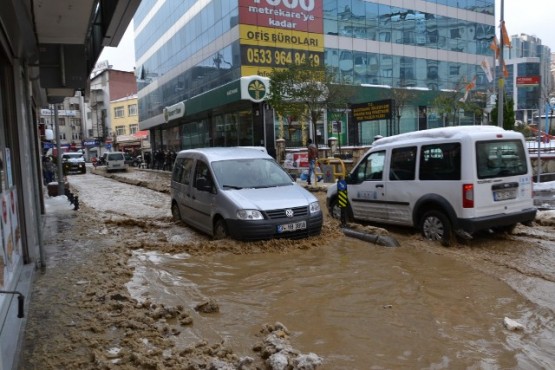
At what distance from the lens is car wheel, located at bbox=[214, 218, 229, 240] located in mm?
7919

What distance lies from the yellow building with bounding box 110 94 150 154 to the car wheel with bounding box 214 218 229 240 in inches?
2653

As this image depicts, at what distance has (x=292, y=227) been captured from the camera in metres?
7.60

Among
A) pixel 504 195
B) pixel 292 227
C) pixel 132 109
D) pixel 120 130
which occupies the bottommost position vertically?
pixel 292 227

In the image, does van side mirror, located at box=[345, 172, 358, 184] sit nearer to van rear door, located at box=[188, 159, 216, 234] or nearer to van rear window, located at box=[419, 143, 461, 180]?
van rear window, located at box=[419, 143, 461, 180]

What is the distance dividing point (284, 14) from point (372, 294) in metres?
27.0

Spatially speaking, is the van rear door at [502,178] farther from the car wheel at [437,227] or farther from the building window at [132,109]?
the building window at [132,109]

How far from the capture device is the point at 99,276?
6.25 meters

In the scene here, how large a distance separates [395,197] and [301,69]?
1580cm

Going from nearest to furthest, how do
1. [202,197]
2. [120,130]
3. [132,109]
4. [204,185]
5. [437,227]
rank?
1. [437,227]
2. [204,185]
3. [202,197]
4. [132,109]
5. [120,130]

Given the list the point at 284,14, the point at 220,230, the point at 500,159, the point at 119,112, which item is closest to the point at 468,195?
the point at 500,159

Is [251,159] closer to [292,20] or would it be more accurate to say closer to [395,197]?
[395,197]

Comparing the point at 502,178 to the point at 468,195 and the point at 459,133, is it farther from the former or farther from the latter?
the point at 459,133

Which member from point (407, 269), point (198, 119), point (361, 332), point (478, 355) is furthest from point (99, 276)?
point (198, 119)

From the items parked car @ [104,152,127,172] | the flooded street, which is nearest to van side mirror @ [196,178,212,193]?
the flooded street
